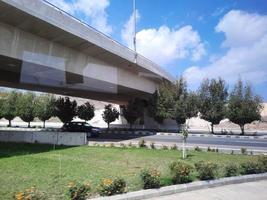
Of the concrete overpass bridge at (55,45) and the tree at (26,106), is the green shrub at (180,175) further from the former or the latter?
the tree at (26,106)

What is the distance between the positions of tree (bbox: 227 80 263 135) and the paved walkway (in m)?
30.8

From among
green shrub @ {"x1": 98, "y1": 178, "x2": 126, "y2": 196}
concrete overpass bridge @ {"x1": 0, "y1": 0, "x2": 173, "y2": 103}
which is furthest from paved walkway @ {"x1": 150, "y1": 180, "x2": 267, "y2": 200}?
concrete overpass bridge @ {"x1": 0, "y1": 0, "x2": 173, "y2": 103}

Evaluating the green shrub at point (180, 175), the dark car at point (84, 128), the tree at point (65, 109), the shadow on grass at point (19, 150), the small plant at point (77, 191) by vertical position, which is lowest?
the small plant at point (77, 191)

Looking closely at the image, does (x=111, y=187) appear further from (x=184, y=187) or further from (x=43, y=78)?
(x=43, y=78)

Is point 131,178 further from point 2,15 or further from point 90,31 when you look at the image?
point 90,31

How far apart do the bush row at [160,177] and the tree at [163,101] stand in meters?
30.2

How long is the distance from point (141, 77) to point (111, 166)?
79.2 feet

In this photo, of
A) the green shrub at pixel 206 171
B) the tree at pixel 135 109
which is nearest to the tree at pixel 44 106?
the tree at pixel 135 109

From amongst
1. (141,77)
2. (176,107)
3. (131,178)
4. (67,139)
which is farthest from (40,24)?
(176,107)

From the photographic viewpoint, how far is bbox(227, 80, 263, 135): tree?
1563 inches

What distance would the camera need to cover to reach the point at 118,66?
30.0 meters

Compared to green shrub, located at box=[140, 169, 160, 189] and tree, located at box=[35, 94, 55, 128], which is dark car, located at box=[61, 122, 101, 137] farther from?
green shrub, located at box=[140, 169, 160, 189]

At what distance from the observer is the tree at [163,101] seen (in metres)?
42.3

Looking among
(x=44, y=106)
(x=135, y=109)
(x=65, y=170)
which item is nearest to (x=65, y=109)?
(x=44, y=106)
